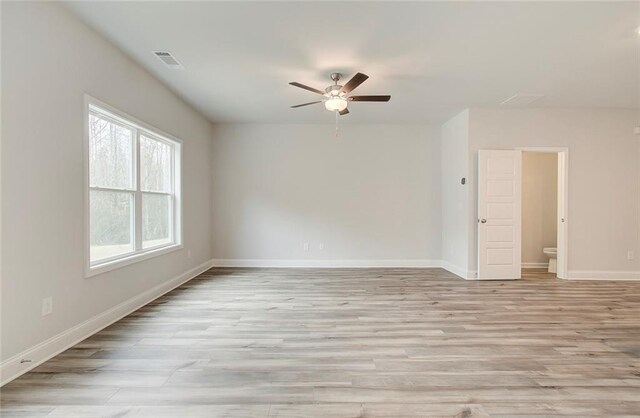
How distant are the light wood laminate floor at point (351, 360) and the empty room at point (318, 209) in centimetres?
2

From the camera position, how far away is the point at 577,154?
16.0 feet

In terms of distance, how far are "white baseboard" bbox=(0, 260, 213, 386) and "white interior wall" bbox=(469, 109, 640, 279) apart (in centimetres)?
475

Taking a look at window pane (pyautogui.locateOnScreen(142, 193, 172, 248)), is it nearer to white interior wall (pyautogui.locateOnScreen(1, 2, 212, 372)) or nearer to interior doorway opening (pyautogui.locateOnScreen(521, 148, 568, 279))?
white interior wall (pyautogui.locateOnScreen(1, 2, 212, 372))

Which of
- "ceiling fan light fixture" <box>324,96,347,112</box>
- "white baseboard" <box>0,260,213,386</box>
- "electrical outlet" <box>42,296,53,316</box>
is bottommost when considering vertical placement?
"white baseboard" <box>0,260,213,386</box>

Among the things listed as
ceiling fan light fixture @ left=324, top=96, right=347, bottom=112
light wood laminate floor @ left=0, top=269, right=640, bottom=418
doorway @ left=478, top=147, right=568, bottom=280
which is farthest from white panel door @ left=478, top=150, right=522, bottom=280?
ceiling fan light fixture @ left=324, top=96, right=347, bottom=112

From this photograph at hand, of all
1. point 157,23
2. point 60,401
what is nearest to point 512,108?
point 157,23

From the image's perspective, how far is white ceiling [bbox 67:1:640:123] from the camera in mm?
→ 2375

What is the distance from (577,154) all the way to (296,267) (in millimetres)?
5198

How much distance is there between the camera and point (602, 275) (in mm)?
4812

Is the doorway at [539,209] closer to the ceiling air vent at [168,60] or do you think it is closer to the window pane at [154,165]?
the ceiling air vent at [168,60]

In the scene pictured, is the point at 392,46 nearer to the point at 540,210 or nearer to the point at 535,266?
the point at 540,210

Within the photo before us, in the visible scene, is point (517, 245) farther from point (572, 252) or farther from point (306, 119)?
point (306, 119)

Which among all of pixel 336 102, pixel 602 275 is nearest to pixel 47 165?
pixel 336 102

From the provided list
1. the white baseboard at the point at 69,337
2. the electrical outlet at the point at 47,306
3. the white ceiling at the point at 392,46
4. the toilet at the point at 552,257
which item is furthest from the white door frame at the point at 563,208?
the electrical outlet at the point at 47,306
